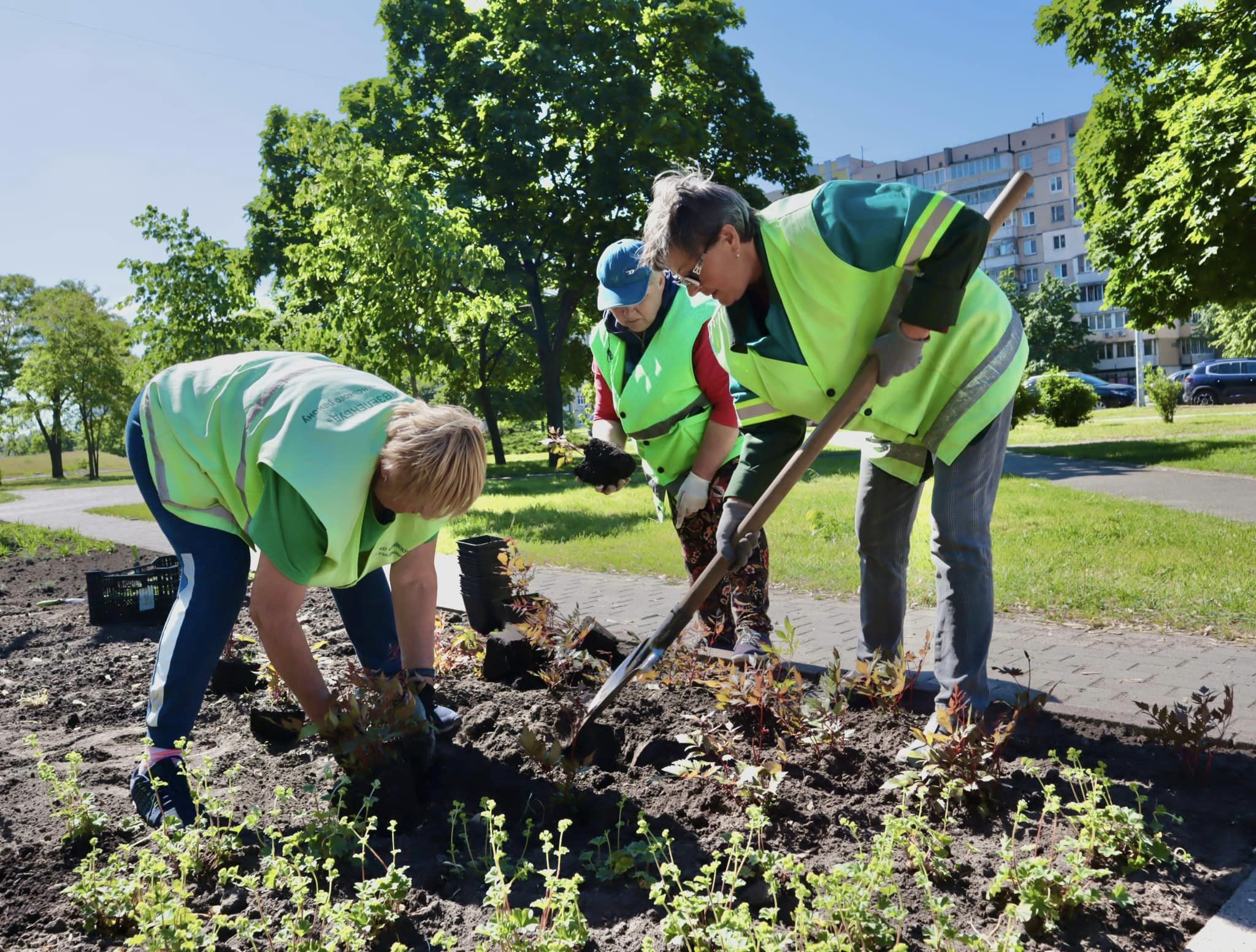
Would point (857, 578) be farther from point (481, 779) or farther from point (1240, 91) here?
point (1240, 91)

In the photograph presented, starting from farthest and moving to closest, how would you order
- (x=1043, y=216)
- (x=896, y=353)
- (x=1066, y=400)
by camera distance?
(x=1043, y=216)
(x=1066, y=400)
(x=896, y=353)

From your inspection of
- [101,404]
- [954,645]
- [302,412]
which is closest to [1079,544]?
[954,645]

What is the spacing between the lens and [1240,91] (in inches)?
440

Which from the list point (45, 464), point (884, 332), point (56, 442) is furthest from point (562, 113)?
point (45, 464)

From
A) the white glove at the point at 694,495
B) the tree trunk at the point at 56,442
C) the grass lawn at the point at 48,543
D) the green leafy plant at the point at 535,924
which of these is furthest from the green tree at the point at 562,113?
the tree trunk at the point at 56,442

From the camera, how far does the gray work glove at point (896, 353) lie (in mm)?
2566

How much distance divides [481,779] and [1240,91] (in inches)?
506

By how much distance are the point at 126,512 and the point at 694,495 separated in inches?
588

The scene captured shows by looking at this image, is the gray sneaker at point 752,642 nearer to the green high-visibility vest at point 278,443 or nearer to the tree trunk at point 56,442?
the green high-visibility vest at point 278,443

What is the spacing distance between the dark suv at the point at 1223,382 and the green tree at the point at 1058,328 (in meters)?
24.9

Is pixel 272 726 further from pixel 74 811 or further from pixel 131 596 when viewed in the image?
pixel 131 596

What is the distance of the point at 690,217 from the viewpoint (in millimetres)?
2602

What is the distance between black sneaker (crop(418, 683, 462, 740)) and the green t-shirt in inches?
36.4

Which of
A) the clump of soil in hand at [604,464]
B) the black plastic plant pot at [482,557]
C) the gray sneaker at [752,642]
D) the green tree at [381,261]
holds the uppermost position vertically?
the green tree at [381,261]
